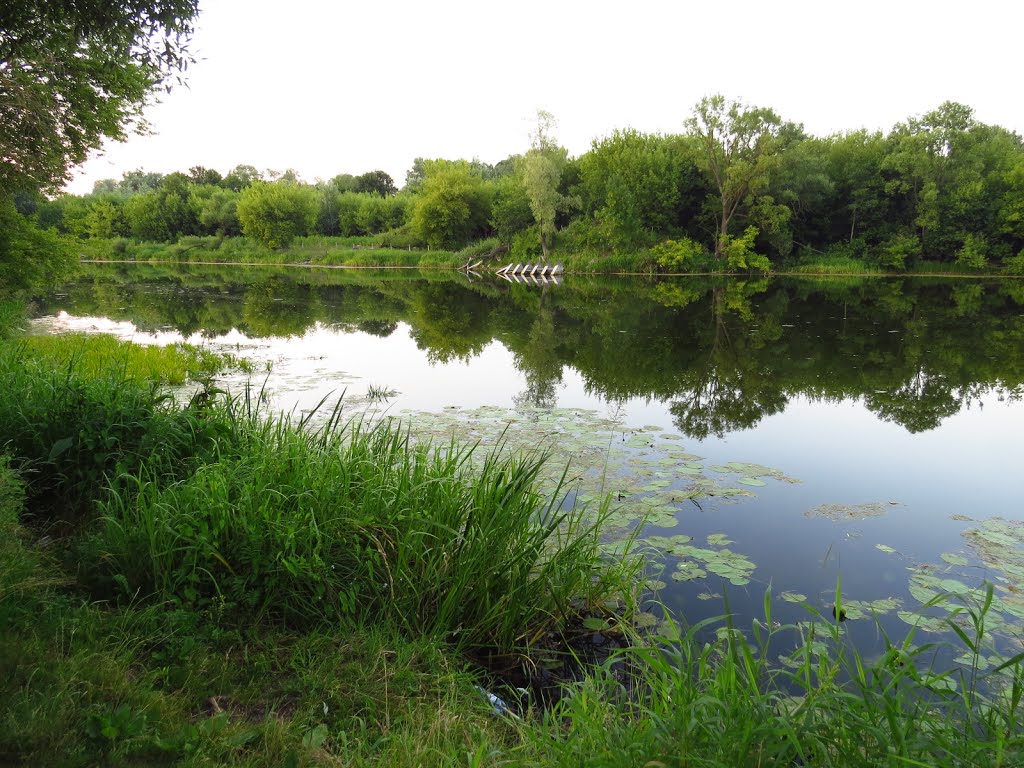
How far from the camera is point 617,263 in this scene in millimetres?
43438

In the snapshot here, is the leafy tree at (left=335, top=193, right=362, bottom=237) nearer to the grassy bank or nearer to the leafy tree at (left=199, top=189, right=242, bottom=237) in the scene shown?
the grassy bank

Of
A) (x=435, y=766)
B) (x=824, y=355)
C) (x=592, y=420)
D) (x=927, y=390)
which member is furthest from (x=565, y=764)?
(x=824, y=355)

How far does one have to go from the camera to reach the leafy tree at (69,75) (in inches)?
208

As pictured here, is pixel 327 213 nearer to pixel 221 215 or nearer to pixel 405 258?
pixel 221 215

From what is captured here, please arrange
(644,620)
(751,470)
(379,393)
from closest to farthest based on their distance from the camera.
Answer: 1. (644,620)
2. (751,470)
3. (379,393)

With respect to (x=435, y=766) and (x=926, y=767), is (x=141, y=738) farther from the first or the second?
(x=926, y=767)

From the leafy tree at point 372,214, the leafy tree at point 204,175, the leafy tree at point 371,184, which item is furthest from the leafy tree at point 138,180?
the leafy tree at point 372,214

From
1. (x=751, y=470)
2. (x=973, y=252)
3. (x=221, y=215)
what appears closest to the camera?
(x=751, y=470)

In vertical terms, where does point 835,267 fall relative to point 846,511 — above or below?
above

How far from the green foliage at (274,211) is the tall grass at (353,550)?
61148 mm

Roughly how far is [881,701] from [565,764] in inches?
49.1

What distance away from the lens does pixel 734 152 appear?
39.5 metres

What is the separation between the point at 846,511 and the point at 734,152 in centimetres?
3897

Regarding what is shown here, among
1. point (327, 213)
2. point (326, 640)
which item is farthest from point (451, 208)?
point (326, 640)
